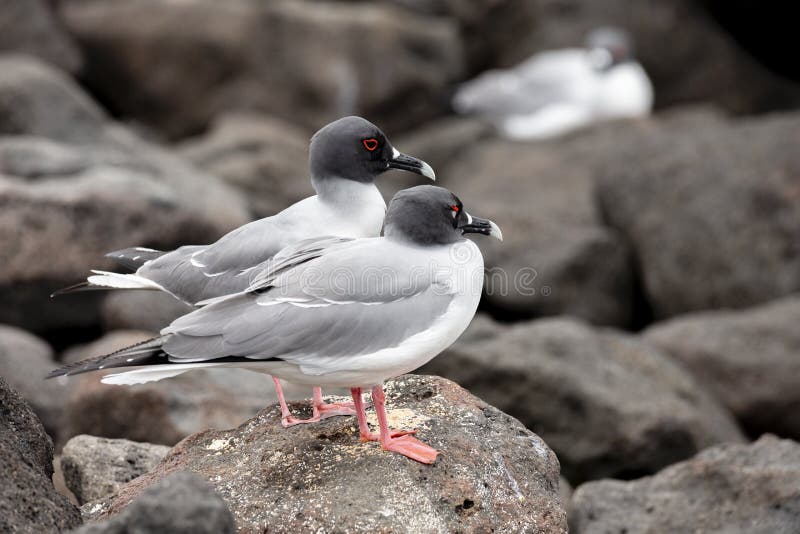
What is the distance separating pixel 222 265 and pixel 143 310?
491 cm

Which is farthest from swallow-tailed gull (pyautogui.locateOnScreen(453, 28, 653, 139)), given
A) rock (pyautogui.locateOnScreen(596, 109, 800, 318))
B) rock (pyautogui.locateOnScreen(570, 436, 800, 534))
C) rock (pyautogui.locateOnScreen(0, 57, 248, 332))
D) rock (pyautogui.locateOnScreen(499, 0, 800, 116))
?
rock (pyautogui.locateOnScreen(570, 436, 800, 534))

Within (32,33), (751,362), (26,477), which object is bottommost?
(751,362)

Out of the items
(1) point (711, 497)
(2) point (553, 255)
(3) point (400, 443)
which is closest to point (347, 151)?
(3) point (400, 443)

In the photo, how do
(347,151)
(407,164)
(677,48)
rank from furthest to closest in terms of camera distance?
1. (677,48)
2. (407,164)
3. (347,151)

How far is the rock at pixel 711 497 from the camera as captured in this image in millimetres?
7000

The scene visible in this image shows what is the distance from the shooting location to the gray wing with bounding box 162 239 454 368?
18.3 feet

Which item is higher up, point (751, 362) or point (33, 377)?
point (33, 377)

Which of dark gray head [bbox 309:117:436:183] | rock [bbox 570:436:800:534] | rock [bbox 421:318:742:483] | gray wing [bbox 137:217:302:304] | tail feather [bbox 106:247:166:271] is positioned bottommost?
rock [bbox 421:318:742:483]

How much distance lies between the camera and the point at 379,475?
19.1 ft

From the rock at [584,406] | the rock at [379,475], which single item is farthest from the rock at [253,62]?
the rock at [379,475]

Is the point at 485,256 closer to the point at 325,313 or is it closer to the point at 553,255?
the point at 553,255

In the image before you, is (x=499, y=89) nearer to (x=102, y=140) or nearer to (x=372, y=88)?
(x=372, y=88)

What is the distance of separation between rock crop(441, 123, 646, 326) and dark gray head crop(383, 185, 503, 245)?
5807 millimetres

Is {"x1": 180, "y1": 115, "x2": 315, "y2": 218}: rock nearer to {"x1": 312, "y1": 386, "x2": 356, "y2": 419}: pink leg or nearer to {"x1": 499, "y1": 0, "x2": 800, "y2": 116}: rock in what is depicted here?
{"x1": 499, "y1": 0, "x2": 800, "y2": 116}: rock
